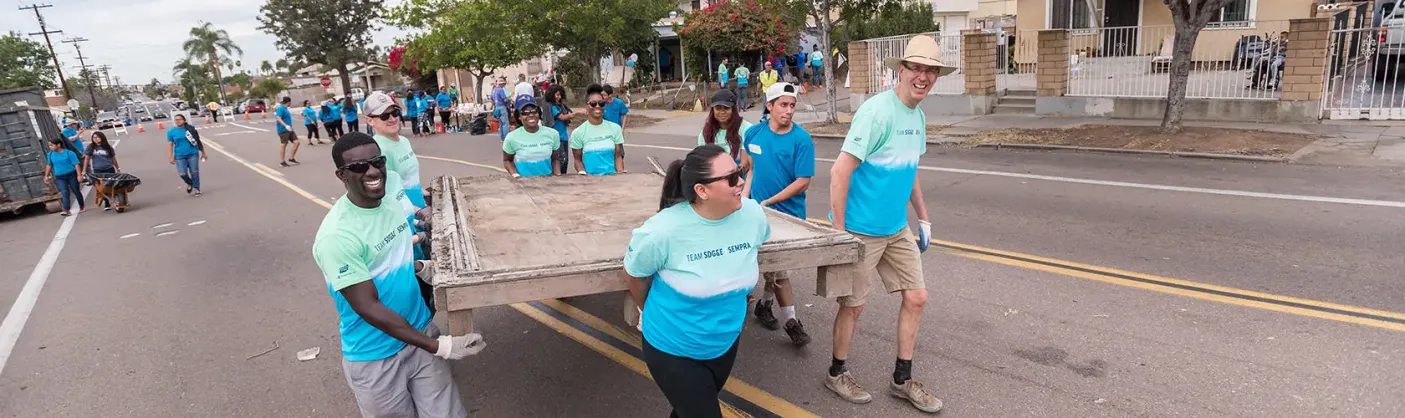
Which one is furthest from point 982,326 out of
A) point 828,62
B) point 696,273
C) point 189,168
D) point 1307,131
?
point 189,168

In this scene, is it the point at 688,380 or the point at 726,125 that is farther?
the point at 726,125

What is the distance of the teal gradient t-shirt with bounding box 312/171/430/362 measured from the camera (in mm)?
2723

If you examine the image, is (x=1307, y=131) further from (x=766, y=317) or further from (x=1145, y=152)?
(x=766, y=317)

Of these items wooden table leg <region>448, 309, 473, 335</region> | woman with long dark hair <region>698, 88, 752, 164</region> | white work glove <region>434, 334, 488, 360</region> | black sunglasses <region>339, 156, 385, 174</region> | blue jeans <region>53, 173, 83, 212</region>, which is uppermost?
black sunglasses <region>339, 156, 385, 174</region>

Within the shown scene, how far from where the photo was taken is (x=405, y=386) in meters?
3.06

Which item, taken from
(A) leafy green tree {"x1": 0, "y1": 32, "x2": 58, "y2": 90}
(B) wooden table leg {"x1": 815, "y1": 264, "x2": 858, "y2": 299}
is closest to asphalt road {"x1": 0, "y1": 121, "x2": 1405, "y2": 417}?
(B) wooden table leg {"x1": 815, "y1": 264, "x2": 858, "y2": 299}

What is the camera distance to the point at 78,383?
501 cm

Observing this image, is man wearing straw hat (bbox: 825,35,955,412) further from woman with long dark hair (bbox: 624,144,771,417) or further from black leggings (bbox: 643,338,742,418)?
black leggings (bbox: 643,338,742,418)

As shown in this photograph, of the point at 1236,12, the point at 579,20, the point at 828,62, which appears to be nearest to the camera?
the point at 828,62

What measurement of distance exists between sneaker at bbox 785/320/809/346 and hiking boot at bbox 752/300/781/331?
0.30 meters

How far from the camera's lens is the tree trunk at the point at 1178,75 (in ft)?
40.0

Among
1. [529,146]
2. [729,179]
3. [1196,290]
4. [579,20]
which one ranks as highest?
[579,20]

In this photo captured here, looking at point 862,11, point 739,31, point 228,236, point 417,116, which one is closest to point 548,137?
point 228,236

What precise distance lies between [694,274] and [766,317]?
8.61ft
